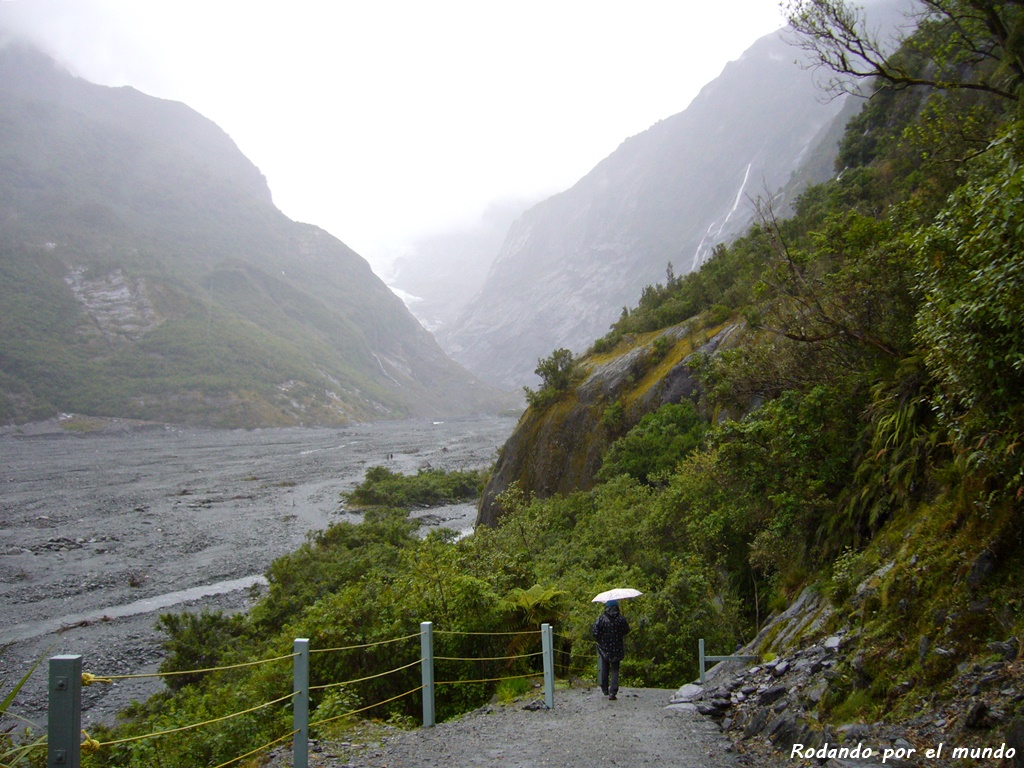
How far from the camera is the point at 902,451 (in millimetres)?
7531

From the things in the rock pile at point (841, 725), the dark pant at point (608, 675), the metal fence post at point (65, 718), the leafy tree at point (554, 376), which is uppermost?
the leafy tree at point (554, 376)

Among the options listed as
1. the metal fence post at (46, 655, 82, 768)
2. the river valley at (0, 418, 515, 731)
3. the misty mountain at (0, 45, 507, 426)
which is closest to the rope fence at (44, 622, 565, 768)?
the metal fence post at (46, 655, 82, 768)

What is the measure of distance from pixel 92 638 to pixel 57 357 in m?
113

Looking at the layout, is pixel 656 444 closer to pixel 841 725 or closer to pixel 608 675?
pixel 608 675

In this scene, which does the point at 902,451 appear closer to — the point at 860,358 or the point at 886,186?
the point at 860,358

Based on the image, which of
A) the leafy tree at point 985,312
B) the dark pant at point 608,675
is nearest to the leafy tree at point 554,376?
the dark pant at point 608,675

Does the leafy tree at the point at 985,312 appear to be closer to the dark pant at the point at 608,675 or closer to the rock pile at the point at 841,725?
the rock pile at the point at 841,725

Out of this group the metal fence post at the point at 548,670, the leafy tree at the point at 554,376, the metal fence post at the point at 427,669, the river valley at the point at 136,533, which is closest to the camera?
the metal fence post at the point at 427,669

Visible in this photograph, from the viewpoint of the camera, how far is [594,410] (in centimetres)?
2320

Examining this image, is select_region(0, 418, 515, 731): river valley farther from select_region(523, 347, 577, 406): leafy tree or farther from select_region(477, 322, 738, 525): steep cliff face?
select_region(523, 347, 577, 406): leafy tree

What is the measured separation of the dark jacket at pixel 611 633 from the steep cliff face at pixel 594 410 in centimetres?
1171

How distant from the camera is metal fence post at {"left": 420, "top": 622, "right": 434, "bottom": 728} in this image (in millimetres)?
6906

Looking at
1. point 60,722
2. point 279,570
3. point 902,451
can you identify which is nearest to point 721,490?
point 902,451

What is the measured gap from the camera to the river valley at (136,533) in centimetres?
1825
